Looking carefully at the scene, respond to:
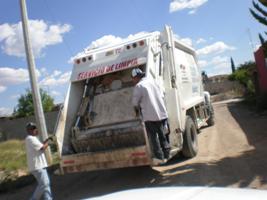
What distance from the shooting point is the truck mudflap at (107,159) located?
709 cm

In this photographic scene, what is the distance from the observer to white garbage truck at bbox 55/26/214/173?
7.64 metres

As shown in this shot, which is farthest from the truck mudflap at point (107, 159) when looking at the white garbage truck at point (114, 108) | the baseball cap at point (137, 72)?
the baseball cap at point (137, 72)

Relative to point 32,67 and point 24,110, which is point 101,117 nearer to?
point 32,67

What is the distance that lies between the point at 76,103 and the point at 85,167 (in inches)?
60.6

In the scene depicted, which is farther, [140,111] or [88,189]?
[88,189]

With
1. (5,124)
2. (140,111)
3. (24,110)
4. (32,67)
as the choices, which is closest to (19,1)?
(32,67)

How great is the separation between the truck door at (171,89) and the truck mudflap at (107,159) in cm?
108

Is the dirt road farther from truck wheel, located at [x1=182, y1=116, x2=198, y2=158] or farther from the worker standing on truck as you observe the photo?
the worker standing on truck

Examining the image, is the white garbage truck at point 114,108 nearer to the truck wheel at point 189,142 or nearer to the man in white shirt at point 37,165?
the truck wheel at point 189,142

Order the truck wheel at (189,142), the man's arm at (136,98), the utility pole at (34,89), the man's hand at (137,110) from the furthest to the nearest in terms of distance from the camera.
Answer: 1. the utility pole at (34,89)
2. the truck wheel at (189,142)
3. the man's hand at (137,110)
4. the man's arm at (136,98)

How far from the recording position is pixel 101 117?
8406 millimetres

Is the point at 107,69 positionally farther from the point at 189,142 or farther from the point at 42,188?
the point at 42,188

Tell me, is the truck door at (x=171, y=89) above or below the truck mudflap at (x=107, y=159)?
above

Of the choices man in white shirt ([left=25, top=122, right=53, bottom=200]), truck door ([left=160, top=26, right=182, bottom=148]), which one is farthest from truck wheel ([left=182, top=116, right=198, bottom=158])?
man in white shirt ([left=25, top=122, right=53, bottom=200])
